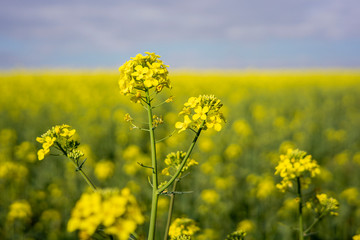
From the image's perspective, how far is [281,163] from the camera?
1952 millimetres

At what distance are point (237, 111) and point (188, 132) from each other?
3.29 metres

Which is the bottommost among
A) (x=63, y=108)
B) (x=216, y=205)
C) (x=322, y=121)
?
(x=216, y=205)

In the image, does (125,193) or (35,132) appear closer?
(125,193)

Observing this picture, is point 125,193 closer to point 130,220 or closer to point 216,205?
point 130,220

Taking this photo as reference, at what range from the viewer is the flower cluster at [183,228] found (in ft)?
6.98

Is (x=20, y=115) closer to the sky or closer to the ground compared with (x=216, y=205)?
closer to the sky

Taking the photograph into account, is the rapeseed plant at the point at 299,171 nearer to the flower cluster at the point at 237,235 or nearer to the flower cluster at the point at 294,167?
the flower cluster at the point at 294,167

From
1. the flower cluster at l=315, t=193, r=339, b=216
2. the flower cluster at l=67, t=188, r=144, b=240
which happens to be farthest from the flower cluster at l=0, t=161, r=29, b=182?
the flower cluster at l=315, t=193, r=339, b=216

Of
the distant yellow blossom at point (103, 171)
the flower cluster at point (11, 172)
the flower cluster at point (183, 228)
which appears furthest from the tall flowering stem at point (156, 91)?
the distant yellow blossom at point (103, 171)

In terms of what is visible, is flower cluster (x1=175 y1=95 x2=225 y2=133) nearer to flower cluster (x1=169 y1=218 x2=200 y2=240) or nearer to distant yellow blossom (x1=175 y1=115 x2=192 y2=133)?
distant yellow blossom (x1=175 y1=115 x2=192 y2=133)

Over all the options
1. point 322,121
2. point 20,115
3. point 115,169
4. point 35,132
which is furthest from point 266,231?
point 20,115

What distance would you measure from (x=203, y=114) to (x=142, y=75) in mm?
380

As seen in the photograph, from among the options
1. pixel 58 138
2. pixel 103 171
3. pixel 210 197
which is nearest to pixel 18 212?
pixel 103 171

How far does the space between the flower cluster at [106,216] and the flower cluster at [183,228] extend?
1.16m
